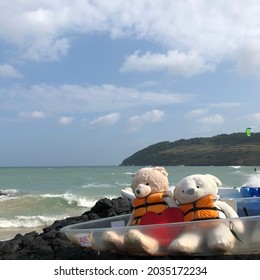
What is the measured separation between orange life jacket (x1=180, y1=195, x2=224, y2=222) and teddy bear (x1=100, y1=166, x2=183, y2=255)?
3.3 inches

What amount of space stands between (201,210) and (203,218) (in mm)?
107

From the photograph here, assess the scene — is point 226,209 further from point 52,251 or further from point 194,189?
point 52,251

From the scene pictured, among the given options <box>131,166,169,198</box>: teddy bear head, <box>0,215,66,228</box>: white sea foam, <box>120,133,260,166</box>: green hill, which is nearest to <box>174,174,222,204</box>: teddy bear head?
<box>131,166,169,198</box>: teddy bear head

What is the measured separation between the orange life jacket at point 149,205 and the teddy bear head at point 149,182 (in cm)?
6

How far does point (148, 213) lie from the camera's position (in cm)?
504

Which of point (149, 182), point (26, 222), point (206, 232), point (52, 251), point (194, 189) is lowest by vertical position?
point (26, 222)

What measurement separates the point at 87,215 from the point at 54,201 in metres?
11.0

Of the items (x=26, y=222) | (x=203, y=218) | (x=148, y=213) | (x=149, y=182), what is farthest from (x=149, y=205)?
(x=26, y=222)

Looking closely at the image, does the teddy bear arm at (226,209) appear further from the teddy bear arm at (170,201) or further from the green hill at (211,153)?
the green hill at (211,153)

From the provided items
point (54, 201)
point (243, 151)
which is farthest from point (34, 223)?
point (243, 151)

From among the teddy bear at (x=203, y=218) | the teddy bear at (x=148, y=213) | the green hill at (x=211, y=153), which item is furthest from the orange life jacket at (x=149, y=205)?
the green hill at (x=211, y=153)

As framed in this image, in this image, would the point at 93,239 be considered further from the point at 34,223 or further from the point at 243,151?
the point at 243,151

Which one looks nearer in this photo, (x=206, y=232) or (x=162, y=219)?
(x=206, y=232)

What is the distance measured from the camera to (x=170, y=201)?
5.12 m
